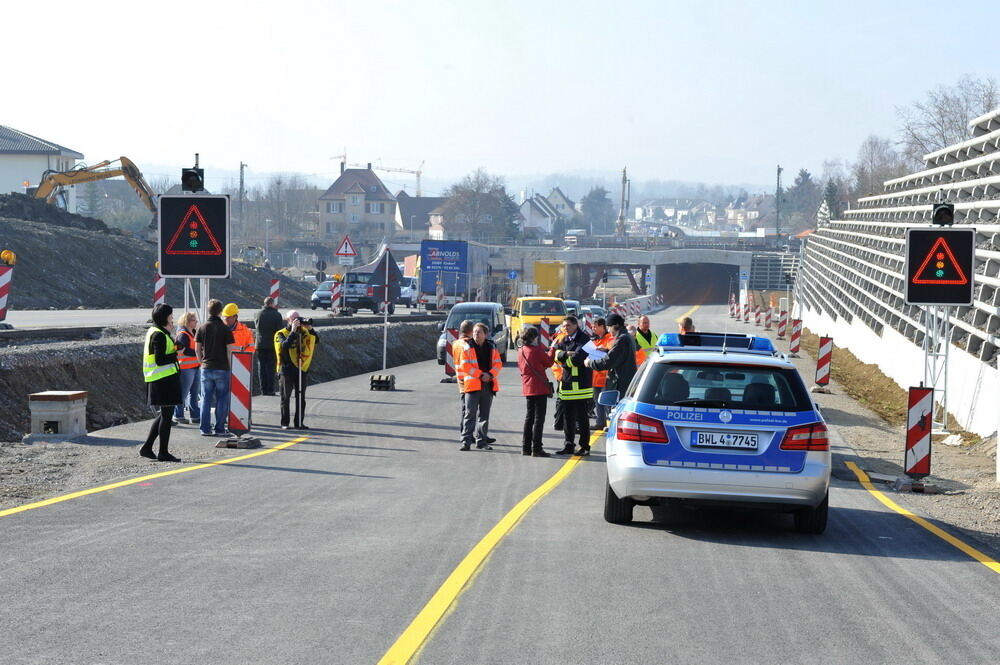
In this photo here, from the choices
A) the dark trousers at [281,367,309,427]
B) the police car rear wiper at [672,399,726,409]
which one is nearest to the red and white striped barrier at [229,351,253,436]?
the dark trousers at [281,367,309,427]

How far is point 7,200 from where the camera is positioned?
60844 mm

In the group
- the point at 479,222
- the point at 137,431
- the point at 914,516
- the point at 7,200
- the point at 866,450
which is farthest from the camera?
the point at 479,222

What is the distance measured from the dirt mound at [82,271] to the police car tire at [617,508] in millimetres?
40885

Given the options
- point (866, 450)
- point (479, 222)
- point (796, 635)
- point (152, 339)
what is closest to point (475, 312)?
point (866, 450)

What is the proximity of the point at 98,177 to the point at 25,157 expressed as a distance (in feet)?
109

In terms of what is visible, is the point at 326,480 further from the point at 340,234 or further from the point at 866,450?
the point at 340,234

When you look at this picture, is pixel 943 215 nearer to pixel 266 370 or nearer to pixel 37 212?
pixel 266 370

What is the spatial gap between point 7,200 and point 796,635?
60.6 metres

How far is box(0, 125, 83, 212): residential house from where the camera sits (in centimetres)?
8944

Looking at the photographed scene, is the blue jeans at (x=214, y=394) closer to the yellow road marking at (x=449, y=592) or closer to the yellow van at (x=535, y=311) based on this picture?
the yellow road marking at (x=449, y=592)

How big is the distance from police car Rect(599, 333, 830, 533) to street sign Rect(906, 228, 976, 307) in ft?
20.4

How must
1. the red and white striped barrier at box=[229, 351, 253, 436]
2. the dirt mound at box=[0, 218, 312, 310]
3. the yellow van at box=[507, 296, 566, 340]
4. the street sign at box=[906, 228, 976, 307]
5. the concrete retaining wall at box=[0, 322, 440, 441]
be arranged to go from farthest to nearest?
the dirt mound at box=[0, 218, 312, 310], the yellow van at box=[507, 296, 566, 340], the concrete retaining wall at box=[0, 322, 440, 441], the red and white striped barrier at box=[229, 351, 253, 436], the street sign at box=[906, 228, 976, 307]

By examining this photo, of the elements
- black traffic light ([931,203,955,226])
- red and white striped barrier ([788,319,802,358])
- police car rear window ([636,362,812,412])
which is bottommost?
red and white striped barrier ([788,319,802,358])

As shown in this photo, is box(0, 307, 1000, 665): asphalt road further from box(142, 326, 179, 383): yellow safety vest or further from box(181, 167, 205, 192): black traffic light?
box(181, 167, 205, 192): black traffic light
